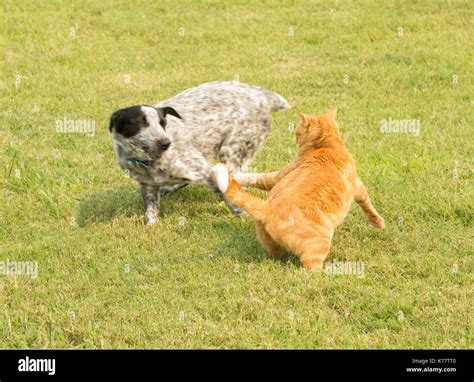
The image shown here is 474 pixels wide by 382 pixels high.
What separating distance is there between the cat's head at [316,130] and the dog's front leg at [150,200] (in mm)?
1862

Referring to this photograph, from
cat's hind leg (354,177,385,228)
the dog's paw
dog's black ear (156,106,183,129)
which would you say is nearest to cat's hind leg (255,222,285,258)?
the dog's paw

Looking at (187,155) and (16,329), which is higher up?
(187,155)

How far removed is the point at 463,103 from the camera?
11.5 m

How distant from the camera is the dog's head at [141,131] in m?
7.63

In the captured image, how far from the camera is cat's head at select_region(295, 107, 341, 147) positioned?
23.5 ft

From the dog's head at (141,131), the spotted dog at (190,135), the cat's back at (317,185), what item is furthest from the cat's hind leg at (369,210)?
the dog's head at (141,131)

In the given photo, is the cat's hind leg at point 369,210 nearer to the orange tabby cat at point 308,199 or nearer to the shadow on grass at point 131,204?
the orange tabby cat at point 308,199

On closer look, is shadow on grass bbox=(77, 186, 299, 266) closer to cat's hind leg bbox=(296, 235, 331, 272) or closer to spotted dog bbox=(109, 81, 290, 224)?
spotted dog bbox=(109, 81, 290, 224)

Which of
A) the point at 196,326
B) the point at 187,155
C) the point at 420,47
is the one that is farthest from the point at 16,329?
the point at 420,47

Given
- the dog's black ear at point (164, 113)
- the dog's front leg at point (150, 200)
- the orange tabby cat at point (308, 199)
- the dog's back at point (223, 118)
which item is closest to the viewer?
the orange tabby cat at point (308, 199)

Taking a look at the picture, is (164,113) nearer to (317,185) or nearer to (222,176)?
(222,176)

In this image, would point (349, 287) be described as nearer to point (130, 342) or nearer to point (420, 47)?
point (130, 342)

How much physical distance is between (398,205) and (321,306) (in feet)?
7.62

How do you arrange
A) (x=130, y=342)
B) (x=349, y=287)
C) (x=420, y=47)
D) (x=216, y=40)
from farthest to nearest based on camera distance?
(x=216, y=40), (x=420, y=47), (x=349, y=287), (x=130, y=342)
